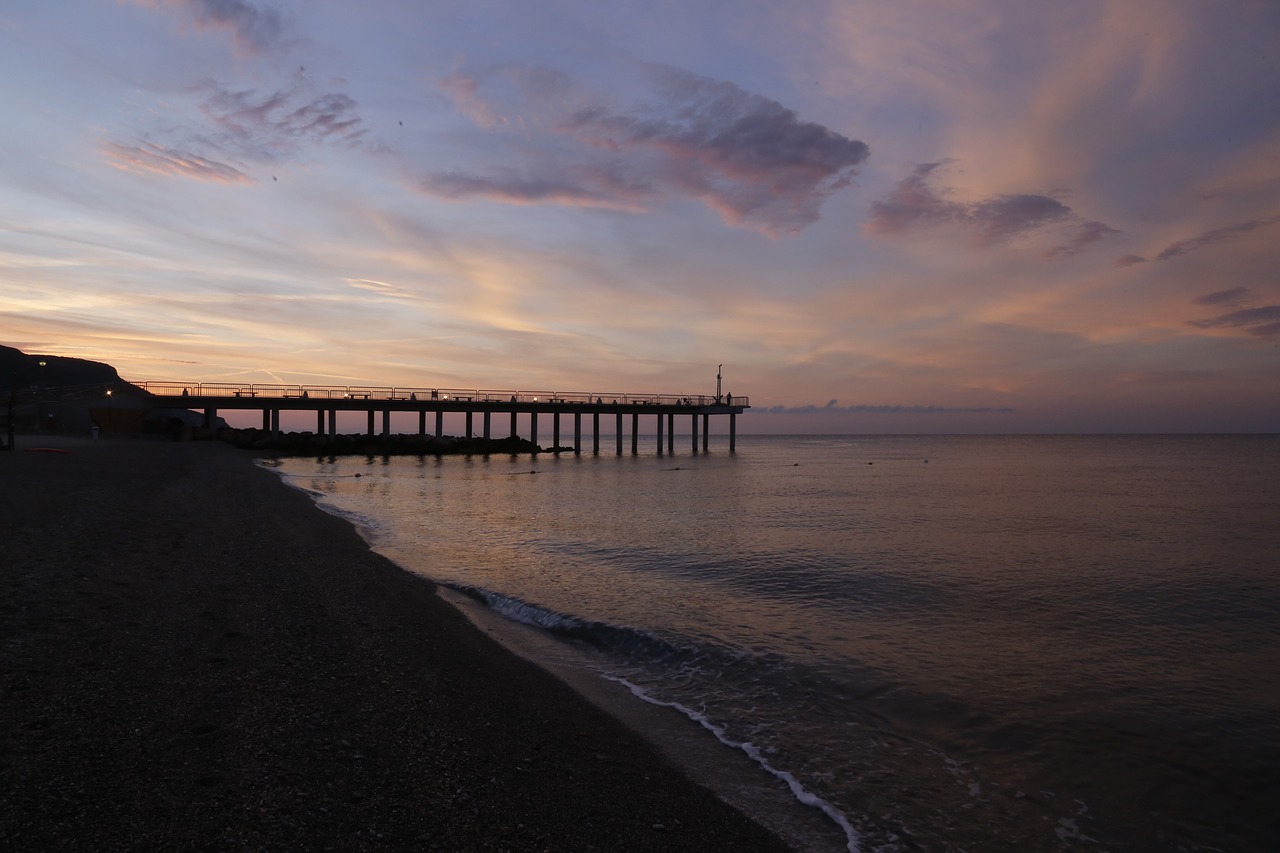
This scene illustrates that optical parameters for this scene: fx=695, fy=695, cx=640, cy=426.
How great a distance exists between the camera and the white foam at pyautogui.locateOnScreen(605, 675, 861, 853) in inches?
186

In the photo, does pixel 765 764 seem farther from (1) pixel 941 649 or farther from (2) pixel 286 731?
(1) pixel 941 649

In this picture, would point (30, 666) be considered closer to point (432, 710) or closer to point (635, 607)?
point (432, 710)

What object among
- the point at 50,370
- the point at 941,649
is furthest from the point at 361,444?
the point at 50,370

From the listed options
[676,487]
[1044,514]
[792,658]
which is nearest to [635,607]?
[792,658]

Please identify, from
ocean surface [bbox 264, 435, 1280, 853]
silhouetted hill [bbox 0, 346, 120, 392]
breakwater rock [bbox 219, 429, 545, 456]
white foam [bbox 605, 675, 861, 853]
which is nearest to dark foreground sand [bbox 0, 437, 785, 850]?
white foam [bbox 605, 675, 861, 853]

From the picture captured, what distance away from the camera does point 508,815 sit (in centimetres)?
410

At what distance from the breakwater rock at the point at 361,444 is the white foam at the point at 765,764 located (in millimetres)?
58456

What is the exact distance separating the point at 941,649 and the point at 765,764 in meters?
4.53

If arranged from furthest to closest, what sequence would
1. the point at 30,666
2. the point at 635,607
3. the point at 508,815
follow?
the point at 635,607 < the point at 30,666 < the point at 508,815

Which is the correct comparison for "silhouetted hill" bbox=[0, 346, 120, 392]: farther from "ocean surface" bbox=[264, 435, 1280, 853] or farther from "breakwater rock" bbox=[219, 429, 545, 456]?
"ocean surface" bbox=[264, 435, 1280, 853]

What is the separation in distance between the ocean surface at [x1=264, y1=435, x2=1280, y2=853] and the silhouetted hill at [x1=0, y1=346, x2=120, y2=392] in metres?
115

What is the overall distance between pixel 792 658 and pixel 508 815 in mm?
5256

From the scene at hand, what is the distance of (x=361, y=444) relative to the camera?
62344 mm

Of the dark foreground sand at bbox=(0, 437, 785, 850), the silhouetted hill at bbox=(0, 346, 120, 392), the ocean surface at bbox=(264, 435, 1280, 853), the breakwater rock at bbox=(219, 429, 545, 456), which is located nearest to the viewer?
the dark foreground sand at bbox=(0, 437, 785, 850)
